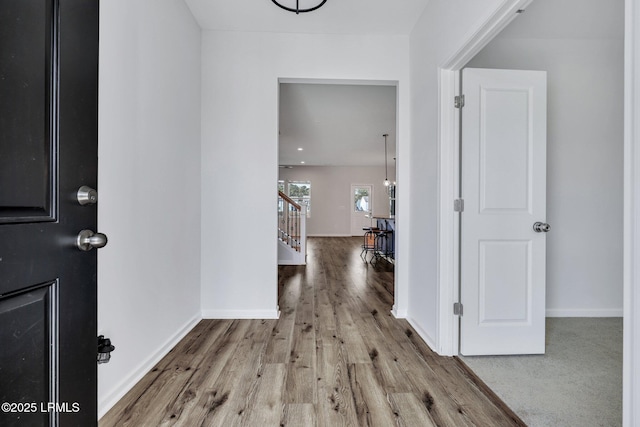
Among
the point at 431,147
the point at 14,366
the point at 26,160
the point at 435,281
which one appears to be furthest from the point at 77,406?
the point at 431,147

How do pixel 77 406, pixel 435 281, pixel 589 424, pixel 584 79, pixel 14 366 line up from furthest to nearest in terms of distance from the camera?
pixel 584 79 → pixel 435 281 → pixel 589 424 → pixel 77 406 → pixel 14 366

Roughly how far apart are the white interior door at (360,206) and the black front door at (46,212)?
10.9 m

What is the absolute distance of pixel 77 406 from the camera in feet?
2.81

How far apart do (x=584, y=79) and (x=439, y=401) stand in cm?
318

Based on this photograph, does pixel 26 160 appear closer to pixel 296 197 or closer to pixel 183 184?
pixel 183 184

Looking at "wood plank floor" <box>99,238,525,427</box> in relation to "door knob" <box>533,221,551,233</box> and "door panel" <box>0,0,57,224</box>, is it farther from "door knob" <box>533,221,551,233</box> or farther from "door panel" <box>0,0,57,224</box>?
"door panel" <box>0,0,57,224</box>

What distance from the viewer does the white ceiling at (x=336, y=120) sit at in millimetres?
4453

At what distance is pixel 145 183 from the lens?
190cm

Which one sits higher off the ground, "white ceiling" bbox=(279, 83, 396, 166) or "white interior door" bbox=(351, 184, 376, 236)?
"white ceiling" bbox=(279, 83, 396, 166)

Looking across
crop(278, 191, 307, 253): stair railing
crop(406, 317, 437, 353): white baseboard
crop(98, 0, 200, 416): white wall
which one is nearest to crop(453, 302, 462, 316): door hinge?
crop(406, 317, 437, 353): white baseboard

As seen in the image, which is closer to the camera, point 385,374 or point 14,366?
point 14,366

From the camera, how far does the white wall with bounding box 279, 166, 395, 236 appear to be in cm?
1158

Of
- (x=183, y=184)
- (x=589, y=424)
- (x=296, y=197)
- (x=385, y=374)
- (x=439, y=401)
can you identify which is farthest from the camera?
(x=296, y=197)

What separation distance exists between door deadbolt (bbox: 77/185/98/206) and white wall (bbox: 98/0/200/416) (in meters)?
0.71
